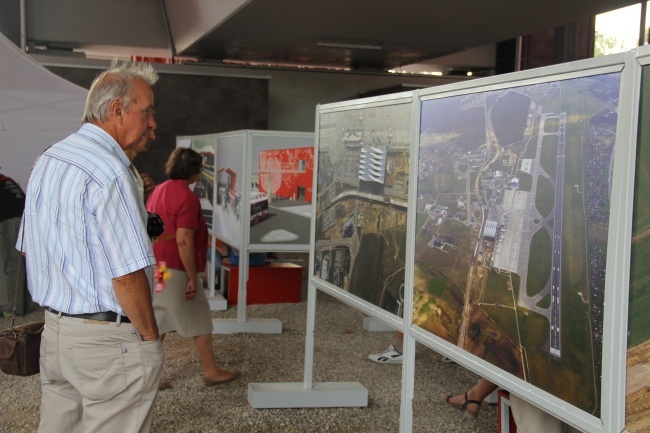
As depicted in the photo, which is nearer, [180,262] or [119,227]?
→ [119,227]

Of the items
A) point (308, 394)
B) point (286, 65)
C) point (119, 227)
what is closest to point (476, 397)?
point (308, 394)

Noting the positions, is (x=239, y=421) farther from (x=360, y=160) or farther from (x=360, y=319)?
(x=360, y=319)

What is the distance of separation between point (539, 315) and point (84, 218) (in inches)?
58.8

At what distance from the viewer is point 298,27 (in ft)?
36.9

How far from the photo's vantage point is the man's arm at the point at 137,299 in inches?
101

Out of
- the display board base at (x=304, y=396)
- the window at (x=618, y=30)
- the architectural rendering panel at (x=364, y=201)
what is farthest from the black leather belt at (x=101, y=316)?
the window at (x=618, y=30)

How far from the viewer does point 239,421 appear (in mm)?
4828

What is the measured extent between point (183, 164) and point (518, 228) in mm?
3309

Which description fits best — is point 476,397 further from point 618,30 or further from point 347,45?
point 618,30

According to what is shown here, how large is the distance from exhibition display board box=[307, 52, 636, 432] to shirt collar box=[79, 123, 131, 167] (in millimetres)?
1257

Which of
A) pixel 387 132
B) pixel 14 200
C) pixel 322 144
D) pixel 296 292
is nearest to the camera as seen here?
pixel 387 132

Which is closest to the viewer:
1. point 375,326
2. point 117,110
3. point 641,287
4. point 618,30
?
point 641,287

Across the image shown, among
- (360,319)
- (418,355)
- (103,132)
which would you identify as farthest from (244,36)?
(103,132)

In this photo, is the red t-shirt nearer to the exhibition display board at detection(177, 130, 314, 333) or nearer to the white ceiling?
the exhibition display board at detection(177, 130, 314, 333)
